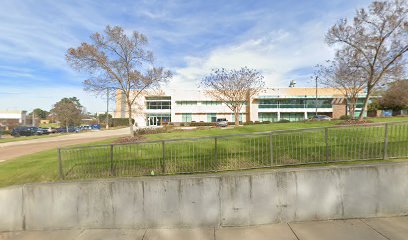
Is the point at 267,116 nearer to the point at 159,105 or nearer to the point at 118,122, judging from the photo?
the point at 159,105

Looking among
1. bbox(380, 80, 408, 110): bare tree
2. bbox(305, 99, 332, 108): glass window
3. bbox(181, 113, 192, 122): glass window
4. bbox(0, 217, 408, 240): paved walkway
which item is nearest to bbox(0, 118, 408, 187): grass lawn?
bbox(0, 217, 408, 240): paved walkway

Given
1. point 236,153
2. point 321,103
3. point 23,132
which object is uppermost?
point 321,103

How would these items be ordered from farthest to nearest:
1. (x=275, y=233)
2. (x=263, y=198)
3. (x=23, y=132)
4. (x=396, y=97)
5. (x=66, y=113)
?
(x=396, y=97)
(x=66, y=113)
(x=23, y=132)
(x=263, y=198)
(x=275, y=233)

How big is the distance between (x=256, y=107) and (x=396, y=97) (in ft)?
94.9

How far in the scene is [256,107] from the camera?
63.0 m

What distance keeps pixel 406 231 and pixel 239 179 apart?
2692 mm

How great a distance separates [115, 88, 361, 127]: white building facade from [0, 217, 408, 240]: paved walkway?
57865 mm

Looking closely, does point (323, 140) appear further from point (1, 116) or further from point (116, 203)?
point (1, 116)

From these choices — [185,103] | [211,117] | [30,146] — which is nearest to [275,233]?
[30,146]

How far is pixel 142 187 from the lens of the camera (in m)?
4.56

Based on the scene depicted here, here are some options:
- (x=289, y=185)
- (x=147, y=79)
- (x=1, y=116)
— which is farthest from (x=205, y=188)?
(x=1, y=116)

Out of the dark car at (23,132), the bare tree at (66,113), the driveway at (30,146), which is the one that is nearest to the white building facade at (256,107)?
the bare tree at (66,113)

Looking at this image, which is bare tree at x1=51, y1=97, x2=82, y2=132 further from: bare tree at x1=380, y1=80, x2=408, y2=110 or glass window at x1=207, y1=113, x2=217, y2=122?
bare tree at x1=380, y1=80, x2=408, y2=110

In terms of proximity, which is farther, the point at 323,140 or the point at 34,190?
the point at 323,140
